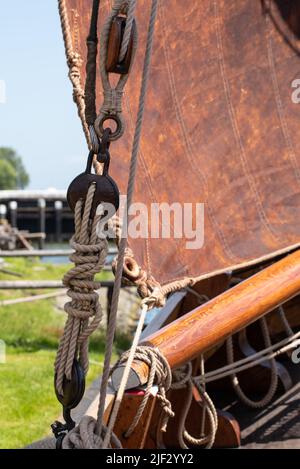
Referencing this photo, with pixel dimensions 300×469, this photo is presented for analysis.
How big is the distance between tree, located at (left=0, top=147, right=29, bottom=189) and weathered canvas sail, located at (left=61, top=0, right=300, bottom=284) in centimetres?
5798

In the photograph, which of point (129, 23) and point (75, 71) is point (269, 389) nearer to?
point (75, 71)

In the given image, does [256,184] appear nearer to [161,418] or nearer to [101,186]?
[161,418]

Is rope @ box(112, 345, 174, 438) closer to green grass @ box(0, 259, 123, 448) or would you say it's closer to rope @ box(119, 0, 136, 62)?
rope @ box(119, 0, 136, 62)

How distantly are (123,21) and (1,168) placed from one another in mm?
61737

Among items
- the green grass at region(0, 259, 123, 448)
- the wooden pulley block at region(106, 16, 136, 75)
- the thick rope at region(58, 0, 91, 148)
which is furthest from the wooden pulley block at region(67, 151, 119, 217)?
the green grass at region(0, 259, 123, 448)

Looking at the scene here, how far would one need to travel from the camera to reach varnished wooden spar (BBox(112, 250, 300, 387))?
1896 millimetres

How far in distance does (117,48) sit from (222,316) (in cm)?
98

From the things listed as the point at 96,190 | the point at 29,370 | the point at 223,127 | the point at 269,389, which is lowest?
the point at 29,370

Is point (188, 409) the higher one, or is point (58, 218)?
point (188, 409)

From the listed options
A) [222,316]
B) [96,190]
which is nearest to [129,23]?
[96,190]

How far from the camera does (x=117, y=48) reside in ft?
4.44

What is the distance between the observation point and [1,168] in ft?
201

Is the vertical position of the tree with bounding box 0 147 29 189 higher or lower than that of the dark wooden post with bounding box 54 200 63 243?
higher
